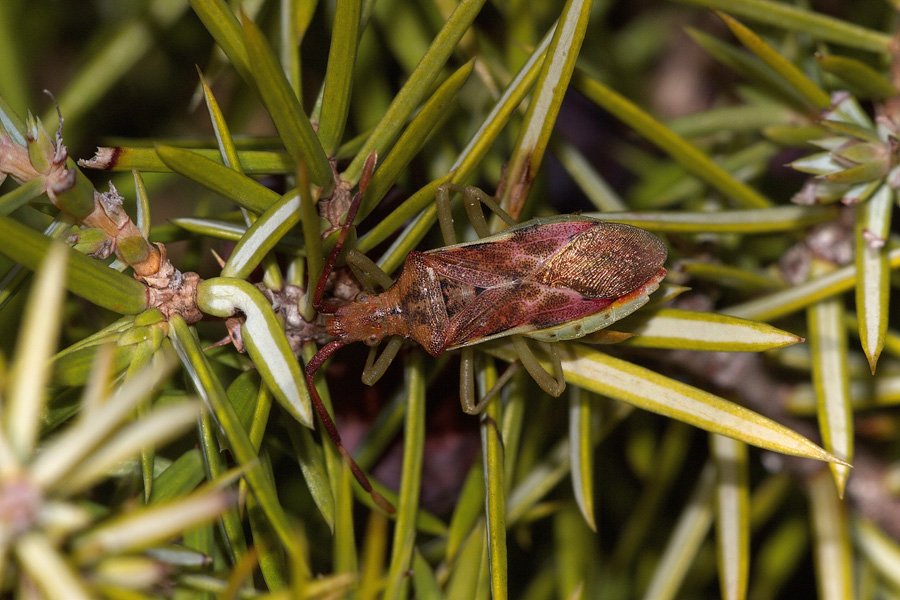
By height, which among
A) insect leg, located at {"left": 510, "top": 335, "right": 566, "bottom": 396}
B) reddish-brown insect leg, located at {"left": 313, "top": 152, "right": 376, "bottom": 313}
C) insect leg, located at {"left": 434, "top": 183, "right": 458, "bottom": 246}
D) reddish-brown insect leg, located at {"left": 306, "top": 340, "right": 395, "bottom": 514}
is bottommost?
reddish-brown insect leg, located at {"left": 306, "top": 340, "right": 395, "bottom": 514}

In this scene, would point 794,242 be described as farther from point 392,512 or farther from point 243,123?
point 243,123

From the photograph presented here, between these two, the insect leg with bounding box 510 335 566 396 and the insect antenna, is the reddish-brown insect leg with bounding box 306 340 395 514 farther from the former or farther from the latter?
the insect leg with bounding box 510 335 566 396

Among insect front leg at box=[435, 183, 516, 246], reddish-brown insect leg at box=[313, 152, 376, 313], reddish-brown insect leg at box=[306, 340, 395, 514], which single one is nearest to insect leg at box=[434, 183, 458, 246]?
insect front leg at box=[435, 183, 516, 246]

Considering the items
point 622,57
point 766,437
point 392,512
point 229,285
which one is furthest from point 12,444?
point 622,57

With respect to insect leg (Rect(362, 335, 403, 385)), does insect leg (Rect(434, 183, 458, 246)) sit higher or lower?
higher

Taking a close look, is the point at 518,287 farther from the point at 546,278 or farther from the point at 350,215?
the point at 350,215

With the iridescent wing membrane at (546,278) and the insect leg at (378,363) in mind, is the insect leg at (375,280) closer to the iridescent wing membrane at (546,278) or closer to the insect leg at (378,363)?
the insect leg at (378,363)

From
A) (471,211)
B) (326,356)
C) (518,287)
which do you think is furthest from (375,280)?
(518,287)
